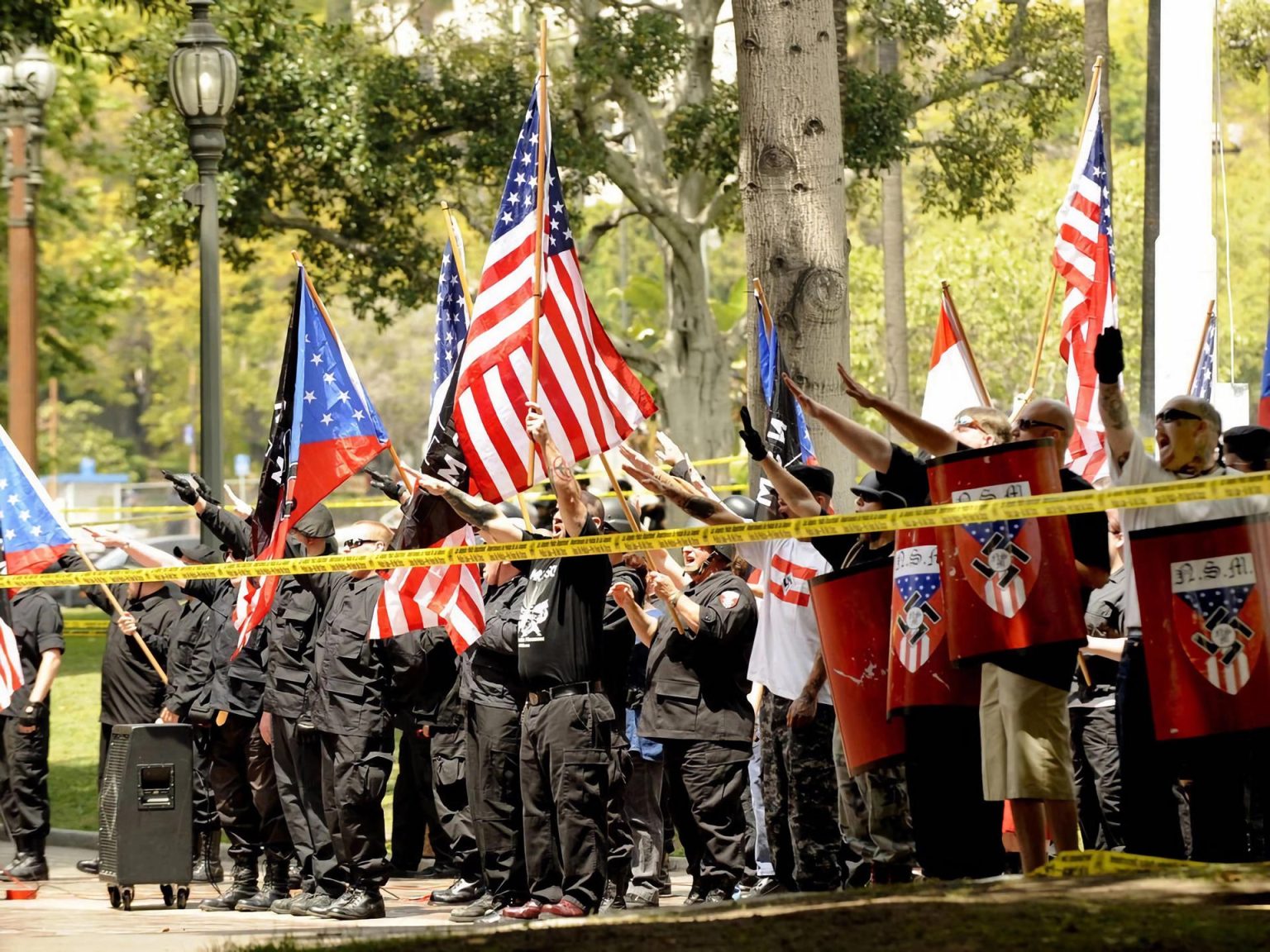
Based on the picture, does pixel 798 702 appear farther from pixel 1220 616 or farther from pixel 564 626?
pixel 1220 616

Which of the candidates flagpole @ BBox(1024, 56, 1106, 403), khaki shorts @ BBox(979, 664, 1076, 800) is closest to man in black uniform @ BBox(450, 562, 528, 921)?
flagpole @ BBox(1024, 56, 1106, 403)

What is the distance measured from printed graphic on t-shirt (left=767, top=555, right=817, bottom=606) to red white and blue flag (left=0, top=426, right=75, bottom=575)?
4852 mm

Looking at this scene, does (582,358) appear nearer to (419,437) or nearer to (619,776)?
(619,776)

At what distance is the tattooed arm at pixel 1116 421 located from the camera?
7070 mm

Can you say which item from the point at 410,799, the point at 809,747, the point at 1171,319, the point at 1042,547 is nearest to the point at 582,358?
the point at 809,747

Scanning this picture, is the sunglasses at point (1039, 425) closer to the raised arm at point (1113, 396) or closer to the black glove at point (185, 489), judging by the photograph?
the raised arm at point (1113, 396)

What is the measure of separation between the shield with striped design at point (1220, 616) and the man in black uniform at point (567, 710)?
10.4 ft

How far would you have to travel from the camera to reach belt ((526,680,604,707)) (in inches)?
371

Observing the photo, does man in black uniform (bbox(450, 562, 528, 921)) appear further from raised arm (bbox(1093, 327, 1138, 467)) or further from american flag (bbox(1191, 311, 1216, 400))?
american flag (bbox(1191, 311, 1216, 400))

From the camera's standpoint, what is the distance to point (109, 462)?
6838 centimetres

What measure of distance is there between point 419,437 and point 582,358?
5762cm

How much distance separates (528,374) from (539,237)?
0.64 meters

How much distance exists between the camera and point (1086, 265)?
456 inches

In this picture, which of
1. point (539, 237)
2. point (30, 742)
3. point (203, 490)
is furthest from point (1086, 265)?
point (30, 742)
